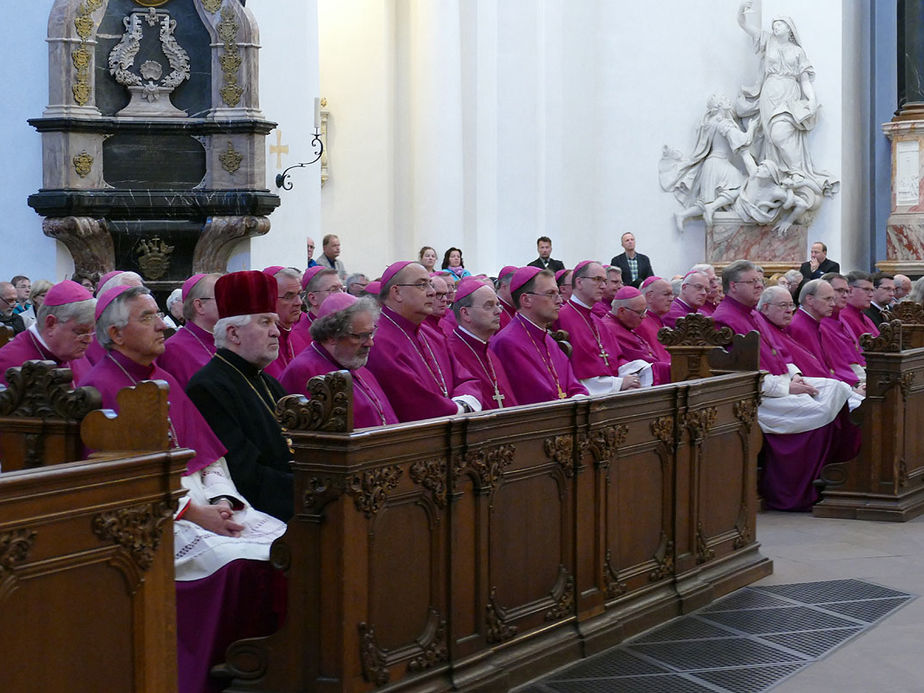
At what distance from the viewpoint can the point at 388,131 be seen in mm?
18172

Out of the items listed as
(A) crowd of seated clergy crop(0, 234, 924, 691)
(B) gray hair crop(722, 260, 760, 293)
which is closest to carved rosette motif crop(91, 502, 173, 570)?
(A) crowd of seated clergy crop(0, 234, 924, 691)

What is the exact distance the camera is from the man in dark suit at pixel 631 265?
1606 centimetres

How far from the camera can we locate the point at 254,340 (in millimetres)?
5105

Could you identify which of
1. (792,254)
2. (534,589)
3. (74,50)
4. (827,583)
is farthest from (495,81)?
(534,589)

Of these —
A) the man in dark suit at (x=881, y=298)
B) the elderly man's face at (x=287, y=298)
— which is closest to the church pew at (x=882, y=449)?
the elderly man's face at (x=287, y=298)

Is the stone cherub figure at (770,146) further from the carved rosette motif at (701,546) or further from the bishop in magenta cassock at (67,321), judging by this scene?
the bishop in magenta cassock at (67,321)

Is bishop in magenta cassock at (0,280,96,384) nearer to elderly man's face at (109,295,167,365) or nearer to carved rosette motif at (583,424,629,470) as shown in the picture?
elderly man's face at (109,295,167,365)

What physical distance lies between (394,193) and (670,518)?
12.8 metres

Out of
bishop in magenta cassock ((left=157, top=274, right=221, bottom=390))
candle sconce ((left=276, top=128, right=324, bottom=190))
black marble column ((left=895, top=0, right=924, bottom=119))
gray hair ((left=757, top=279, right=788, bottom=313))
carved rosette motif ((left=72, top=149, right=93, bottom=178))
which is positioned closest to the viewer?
bishop in magenta cassock ((left=157, top=274, right=221, bottom=390))

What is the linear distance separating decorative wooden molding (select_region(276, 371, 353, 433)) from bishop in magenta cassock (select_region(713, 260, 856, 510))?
4953 millimetres

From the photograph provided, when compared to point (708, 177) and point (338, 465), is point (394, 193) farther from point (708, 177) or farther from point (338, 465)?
point (338, 465)

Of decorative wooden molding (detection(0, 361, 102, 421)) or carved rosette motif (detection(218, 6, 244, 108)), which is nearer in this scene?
decorative wooden molding (detection(0, 361, 102, 421))

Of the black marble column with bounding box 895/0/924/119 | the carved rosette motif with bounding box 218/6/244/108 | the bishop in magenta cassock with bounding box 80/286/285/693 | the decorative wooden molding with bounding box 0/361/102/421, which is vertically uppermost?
the black marble column with bounding box 895/0/924/119

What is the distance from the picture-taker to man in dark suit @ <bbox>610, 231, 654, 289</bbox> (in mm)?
16062
